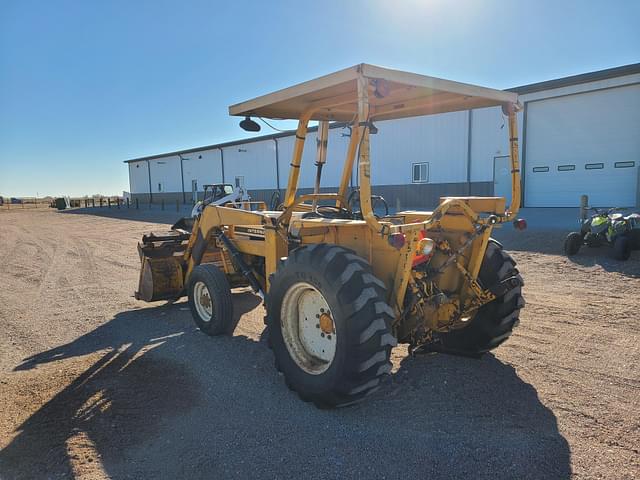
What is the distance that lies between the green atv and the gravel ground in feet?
11.2

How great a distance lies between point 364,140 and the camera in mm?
3260

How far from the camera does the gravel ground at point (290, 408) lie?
2.81m

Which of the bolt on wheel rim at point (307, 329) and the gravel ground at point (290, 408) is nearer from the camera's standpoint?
the gravel ground at point (290, 408)

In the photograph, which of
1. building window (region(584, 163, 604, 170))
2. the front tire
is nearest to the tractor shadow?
the front tire

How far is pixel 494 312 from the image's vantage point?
162 inches

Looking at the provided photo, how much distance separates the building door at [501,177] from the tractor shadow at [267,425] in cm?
1760

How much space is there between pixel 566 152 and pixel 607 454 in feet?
60.0

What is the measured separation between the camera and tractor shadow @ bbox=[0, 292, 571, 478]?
2.79 metres

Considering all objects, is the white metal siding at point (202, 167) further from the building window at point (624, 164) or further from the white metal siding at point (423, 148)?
the building window at point (624, 164)

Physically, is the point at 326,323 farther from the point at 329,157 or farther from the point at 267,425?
the point at 329,157

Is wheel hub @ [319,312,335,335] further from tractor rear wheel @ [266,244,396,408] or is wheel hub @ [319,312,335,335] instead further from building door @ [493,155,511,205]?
building door @ [493,155,511,205]

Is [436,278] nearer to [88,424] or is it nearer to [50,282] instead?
[88,424]

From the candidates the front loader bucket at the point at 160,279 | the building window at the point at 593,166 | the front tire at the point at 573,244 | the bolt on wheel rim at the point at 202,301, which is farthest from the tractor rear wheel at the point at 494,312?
the building window at the point at 593,166

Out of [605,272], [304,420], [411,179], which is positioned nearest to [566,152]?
[411,179]
